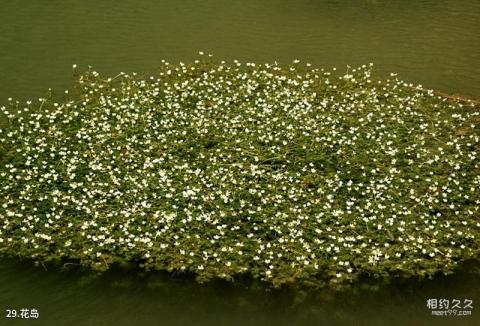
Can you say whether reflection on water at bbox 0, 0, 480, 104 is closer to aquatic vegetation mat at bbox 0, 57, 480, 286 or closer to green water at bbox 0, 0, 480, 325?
green water at bbox 0, 0, 480, 325

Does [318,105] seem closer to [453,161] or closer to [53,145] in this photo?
[453,161]

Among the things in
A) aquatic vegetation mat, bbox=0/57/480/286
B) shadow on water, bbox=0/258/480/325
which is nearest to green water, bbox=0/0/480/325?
shadow on water, bbox=0/258/480/325

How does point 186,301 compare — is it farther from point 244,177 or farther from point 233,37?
point 233,37

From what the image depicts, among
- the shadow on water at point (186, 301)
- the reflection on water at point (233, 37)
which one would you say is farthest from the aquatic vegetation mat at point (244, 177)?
the reflection on water at point (233, 37)

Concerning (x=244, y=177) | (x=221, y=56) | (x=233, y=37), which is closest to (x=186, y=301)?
(x=244, y=177)

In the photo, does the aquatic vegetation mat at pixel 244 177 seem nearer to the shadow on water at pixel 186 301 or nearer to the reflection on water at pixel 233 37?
the shadow on water at pixel 186 301

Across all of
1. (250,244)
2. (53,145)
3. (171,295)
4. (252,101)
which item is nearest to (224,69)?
(252,101)
